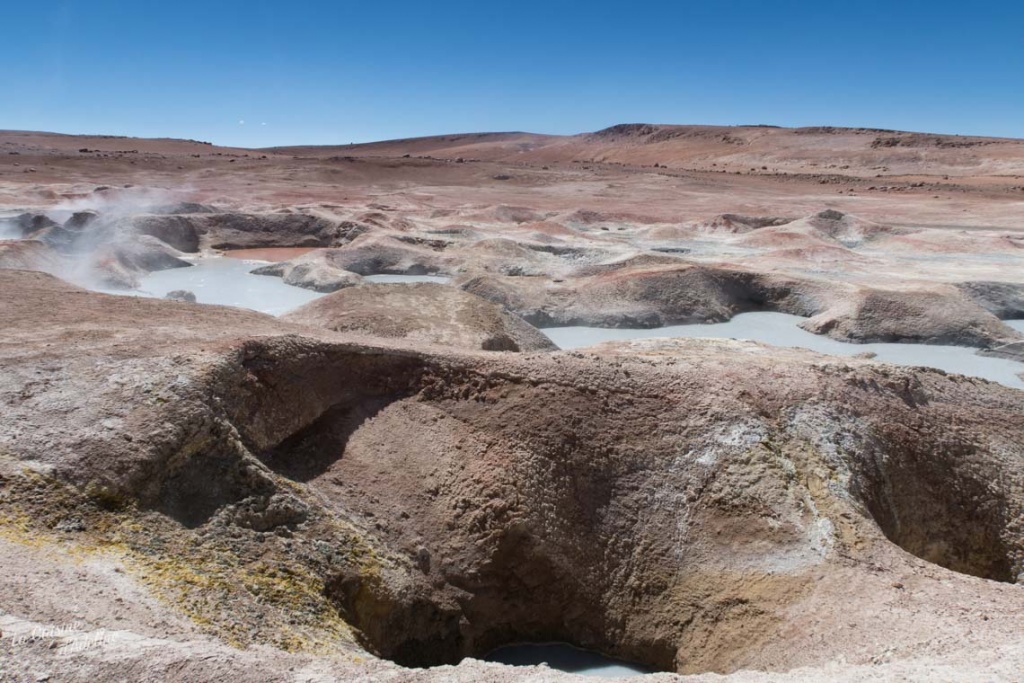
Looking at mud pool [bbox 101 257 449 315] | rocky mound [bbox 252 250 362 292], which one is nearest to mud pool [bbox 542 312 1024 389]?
mud pool [bbox 101 257 449 315]

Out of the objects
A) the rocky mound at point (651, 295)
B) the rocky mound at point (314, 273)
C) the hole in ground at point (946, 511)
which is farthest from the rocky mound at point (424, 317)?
the hole in ground at point (946, 511)

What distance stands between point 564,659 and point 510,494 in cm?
146

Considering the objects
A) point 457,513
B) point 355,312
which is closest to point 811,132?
point 355,312

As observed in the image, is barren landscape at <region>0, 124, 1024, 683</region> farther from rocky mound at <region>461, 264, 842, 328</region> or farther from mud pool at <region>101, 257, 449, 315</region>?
mud pool at <region>101, 257, 449, 315</region>

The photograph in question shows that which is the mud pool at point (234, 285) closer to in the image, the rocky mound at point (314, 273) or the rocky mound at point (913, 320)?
the rocky mound at point (314, 273)

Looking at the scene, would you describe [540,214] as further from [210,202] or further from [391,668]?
[391,668]

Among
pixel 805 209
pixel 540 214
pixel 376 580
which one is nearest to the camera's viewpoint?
pixel 376 580

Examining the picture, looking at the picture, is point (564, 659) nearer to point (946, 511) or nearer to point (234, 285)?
point (946, 511)

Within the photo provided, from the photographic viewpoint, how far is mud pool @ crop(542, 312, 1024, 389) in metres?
14.2

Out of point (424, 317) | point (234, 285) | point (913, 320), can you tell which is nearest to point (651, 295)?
point (913, 320)

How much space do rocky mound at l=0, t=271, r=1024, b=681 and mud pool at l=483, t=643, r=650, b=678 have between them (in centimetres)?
11

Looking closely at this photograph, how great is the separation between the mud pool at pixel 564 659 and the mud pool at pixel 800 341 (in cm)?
801

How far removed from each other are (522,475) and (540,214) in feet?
89.3

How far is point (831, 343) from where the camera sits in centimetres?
1582
